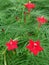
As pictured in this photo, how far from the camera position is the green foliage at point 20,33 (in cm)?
166

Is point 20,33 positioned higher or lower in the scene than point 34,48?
higher

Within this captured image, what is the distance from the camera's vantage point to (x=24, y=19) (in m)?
1.86

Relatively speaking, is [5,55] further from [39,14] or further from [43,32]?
[39,14]

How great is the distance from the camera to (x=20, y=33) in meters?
1.78

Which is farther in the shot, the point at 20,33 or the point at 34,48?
the point at 20,33

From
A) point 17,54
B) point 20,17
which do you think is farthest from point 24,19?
point 17,54

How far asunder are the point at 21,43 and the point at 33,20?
0.91 feet

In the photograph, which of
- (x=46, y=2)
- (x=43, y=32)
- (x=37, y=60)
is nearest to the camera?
(x=37, y=60)

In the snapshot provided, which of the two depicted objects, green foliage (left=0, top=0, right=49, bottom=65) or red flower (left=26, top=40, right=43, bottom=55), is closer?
red flower (left=26, top=40, right=43, bottom=55)

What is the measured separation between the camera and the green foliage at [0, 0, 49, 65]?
5.45 ft

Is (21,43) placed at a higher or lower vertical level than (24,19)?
lower

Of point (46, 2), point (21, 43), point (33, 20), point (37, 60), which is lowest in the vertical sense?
point (37, 60)

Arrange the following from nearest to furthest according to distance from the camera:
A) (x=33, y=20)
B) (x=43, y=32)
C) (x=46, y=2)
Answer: (x=43, y=32) → (x=33, y=20) → (x=46, y=2)

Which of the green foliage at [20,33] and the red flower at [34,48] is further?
the green foliage at [20,33]
